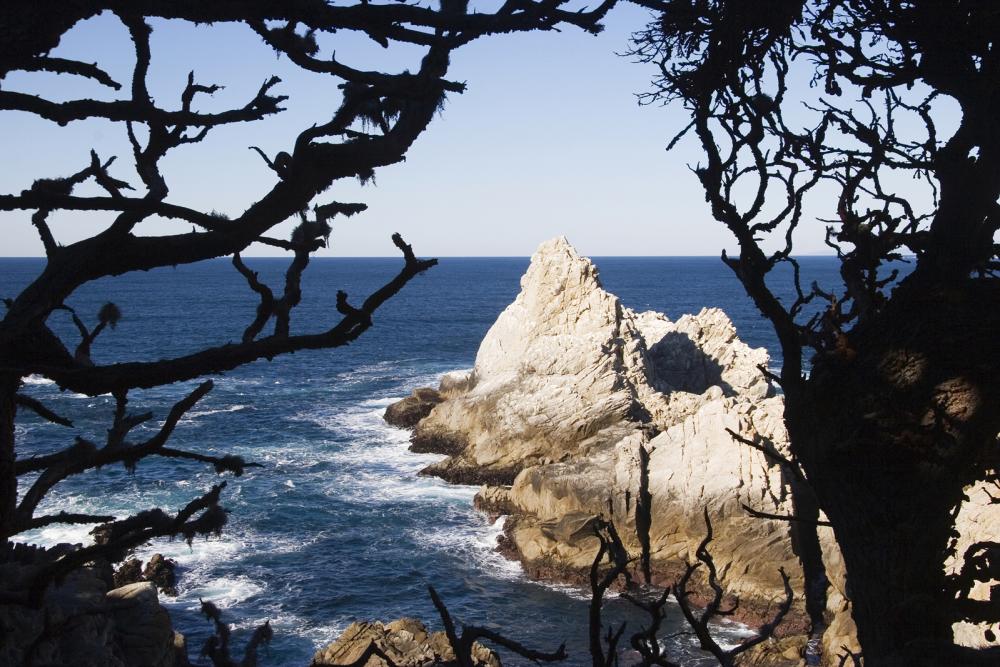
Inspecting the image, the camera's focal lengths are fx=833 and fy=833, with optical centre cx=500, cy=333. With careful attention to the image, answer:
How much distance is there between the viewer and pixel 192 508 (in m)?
3.75

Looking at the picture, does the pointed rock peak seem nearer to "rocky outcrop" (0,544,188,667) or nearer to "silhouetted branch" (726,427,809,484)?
"rocky outcrop" (0,544,188,667)

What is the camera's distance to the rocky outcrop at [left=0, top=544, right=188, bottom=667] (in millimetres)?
5660

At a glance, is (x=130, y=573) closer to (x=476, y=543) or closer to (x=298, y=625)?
(x=298, y=625)

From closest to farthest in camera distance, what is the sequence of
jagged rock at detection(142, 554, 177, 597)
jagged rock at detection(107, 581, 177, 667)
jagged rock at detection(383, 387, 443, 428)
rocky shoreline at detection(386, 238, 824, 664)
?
jagged rock at detection(107, 581, 177, 667)
jagged rock at detection(142, 554, 177, 597)
rocky shoreline at detection(386, 238, 824, 664)
jagged rock at detection(383, 387, 443, 428)

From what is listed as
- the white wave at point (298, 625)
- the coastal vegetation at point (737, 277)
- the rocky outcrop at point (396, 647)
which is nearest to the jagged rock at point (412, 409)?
the white wave at point (298, 625)

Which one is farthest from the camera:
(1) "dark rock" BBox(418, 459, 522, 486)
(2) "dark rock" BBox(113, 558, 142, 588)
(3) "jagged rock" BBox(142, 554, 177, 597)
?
(1) "dark rock" BBox(418, 459, 522, 486)

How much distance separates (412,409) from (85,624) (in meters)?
39.5

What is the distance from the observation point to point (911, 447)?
409 centimetres

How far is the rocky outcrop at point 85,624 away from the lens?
5.66 meters

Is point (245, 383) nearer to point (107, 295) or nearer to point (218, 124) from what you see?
point (218, 124)

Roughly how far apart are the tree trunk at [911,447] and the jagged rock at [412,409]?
4376cm

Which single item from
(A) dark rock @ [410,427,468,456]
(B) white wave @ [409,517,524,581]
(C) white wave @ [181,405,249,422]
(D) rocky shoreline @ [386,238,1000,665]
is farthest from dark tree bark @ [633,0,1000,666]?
(C) white wave @ [181,405,249,422]

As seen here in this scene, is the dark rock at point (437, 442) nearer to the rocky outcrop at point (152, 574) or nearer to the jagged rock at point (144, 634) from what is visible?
the rocky outcrop at point (152, 574)

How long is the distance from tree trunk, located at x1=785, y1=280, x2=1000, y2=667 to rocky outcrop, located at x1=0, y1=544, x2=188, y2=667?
4.22m
